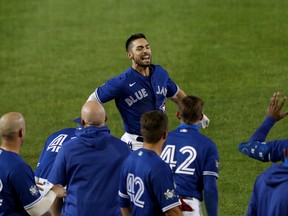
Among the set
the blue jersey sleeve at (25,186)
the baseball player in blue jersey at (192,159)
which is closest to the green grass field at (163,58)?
the baseball player in blue jersey at (192,159)

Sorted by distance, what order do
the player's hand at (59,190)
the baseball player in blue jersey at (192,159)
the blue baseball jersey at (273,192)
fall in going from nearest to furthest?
1. the blue baseball jersey at (273,192)
2. the player's hand at (59,190)
3. the baseball player in blue jersey at (192,159)

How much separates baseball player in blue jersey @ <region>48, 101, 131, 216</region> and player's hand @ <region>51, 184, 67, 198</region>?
57 mm

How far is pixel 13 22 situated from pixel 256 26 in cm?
605

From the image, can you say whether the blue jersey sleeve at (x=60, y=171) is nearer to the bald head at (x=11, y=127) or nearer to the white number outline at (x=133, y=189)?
the bald head at (x=11, y=127)

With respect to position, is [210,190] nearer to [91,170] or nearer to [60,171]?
[91,170]

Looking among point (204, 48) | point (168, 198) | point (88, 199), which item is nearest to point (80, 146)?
point (88, 199)

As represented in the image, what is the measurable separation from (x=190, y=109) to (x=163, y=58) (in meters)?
9.95

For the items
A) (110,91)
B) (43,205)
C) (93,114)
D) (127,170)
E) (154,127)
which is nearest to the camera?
(154,127)

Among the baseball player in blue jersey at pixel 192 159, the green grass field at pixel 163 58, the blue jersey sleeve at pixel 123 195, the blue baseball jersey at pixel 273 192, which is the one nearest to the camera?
the blue baseball jersey at pixel 273 192

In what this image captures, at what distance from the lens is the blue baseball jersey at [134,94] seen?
33.8 ft

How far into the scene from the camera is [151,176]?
7027 millimetres

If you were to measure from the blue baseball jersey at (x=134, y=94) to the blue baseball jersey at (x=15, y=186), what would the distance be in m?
3.13

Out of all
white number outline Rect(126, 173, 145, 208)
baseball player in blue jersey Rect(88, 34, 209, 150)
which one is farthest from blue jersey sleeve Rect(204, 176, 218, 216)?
baseball player in blue jersey Rect(88, 34, 209, 150)

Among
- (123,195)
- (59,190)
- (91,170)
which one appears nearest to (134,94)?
(91,170)
